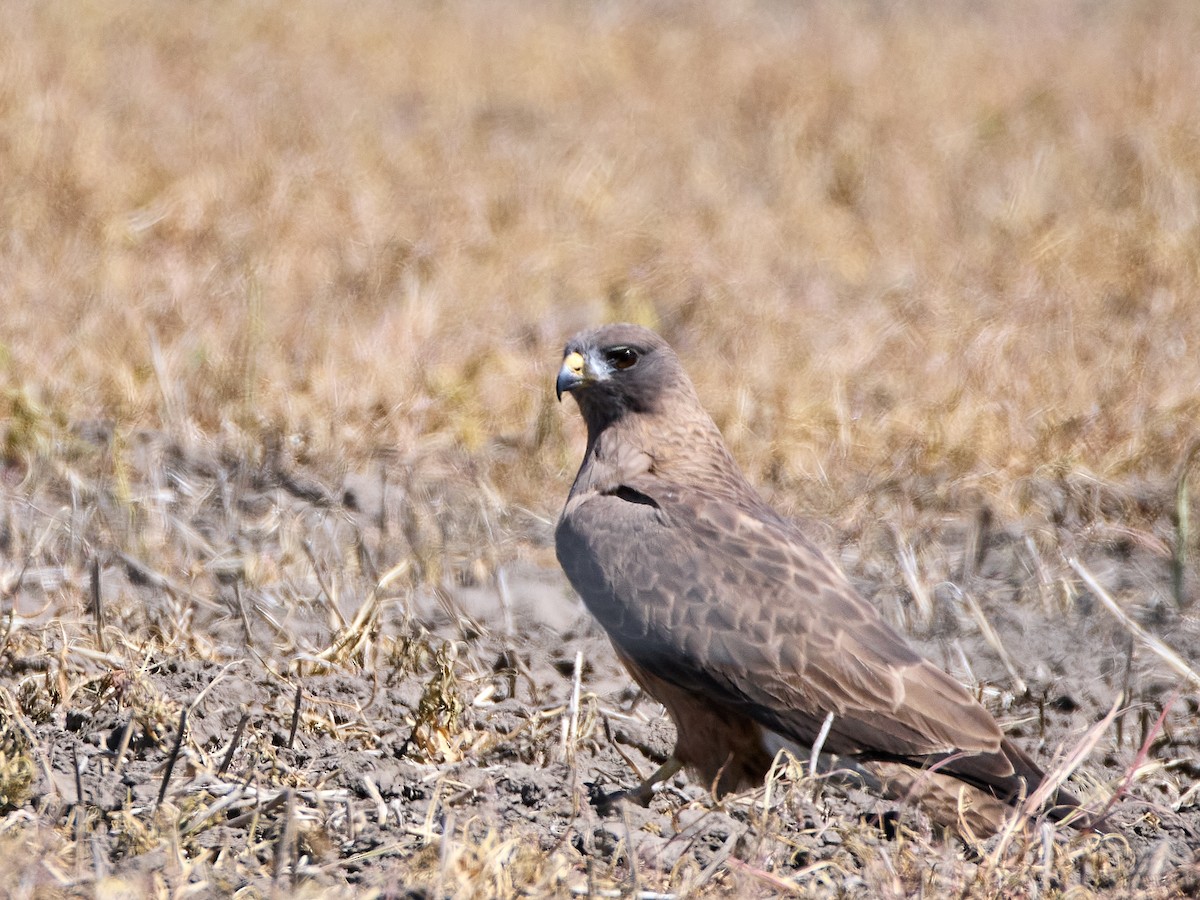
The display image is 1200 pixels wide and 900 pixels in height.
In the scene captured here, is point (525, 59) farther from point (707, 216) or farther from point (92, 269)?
point (92, 269)

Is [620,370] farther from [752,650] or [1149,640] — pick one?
[1149,640]

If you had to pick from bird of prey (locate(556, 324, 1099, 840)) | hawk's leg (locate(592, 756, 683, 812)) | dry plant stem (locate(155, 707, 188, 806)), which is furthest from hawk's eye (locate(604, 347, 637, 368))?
Answer: dry plant stem (locate(155, 707, 188, 806))

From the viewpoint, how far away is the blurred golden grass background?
576cm

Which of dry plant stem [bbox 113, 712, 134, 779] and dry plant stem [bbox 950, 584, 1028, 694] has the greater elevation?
dry plant stem [bbox 113, 712, 134, 779]

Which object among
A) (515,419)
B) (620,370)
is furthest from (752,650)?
(515,419)

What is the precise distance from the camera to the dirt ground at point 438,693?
10.1ft

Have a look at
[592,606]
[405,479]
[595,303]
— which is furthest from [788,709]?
[595,303]

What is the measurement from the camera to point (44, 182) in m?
7.49

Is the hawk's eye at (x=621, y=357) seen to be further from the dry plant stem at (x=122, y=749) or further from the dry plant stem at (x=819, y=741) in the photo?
the dry plant stem at (x=122, y=749)

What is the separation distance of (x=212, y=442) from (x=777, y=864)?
9.73ft

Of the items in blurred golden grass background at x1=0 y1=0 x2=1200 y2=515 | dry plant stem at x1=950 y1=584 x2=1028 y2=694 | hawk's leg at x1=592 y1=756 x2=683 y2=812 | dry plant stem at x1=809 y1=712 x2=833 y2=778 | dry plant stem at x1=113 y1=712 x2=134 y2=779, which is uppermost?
blurred golden grass background at x1=0 y1=0 x2=1200 y2=515

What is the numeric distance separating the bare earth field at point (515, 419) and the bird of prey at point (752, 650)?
148 millimetres

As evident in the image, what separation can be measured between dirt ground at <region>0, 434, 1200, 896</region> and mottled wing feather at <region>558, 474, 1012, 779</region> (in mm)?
216

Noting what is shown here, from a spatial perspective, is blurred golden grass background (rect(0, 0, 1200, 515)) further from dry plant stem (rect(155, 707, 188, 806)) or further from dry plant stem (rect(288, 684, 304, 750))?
dry plant stem (rect(155, 707, 188, 806))
